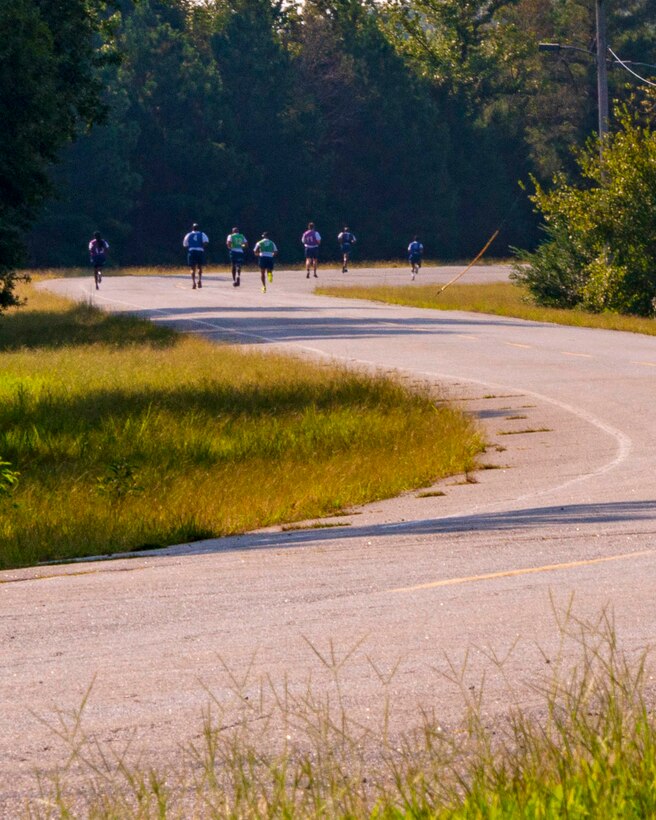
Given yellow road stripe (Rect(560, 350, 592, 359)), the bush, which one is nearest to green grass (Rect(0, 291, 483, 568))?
yellow road stripe (Rect(560, 350, 592, 359))

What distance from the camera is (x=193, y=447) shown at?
52.8 ft

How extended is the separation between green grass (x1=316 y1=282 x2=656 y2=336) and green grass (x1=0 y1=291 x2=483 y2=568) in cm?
1136

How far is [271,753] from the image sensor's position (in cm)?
533

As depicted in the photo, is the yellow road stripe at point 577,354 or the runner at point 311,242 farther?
the runner at point 311,242

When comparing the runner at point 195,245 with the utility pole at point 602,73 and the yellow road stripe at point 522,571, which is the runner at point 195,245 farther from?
the yellow road stripe at point 522,571

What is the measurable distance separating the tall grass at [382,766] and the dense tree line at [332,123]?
79684mm

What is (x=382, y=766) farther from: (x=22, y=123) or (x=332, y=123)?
(x=332, y=123)

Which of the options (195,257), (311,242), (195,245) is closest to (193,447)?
(195,245)

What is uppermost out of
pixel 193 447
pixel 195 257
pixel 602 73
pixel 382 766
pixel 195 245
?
pixel 602 73

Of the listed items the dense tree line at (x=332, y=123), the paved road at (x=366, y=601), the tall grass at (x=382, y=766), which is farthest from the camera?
the dense tree line at (x=332, y=123)

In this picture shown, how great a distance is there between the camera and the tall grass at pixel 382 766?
454 centimetres

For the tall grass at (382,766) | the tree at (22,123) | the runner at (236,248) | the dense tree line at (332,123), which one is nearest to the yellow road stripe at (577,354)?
the tree at (22,123)

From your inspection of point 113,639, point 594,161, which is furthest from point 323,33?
point 113,639

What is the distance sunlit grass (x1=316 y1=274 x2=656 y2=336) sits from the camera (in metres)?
35.1
